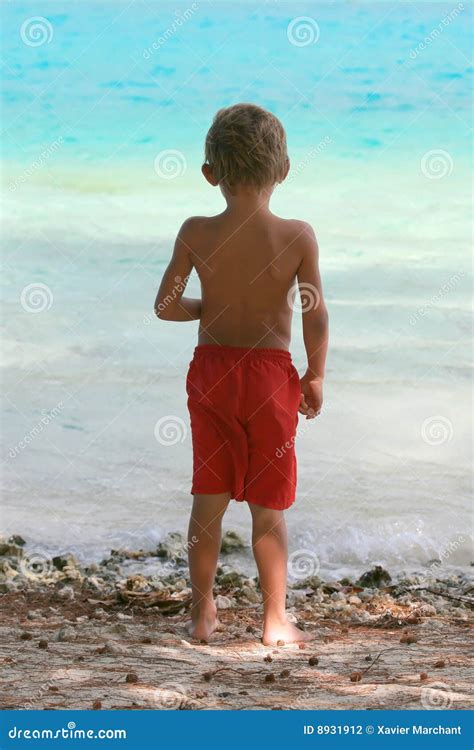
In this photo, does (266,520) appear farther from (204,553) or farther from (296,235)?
(296,235)

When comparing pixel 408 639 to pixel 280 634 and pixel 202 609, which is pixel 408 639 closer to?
pixel 280 634

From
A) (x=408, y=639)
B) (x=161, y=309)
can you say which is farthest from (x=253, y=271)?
(x=408, y=639)

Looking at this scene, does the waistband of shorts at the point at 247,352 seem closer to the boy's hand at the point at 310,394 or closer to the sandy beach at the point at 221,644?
the boy's hand at the point at 310,394

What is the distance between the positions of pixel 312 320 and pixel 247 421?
0.39m

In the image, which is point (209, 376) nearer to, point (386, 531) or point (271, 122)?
point (271, 122)

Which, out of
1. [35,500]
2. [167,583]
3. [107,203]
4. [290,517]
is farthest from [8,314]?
[167,583]

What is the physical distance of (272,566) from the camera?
11.6 ft

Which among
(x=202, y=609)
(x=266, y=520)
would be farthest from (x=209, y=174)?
(x=202, y=609)

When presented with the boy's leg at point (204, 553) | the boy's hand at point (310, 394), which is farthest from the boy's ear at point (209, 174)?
the boy's leg at point (204, 553)

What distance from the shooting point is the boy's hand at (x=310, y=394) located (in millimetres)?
3592


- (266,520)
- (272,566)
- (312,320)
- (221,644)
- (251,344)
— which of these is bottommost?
(221,644)

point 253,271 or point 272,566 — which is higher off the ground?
point 253,271

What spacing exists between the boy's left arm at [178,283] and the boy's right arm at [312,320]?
1.25ft

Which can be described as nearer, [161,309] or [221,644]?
[221,644]
